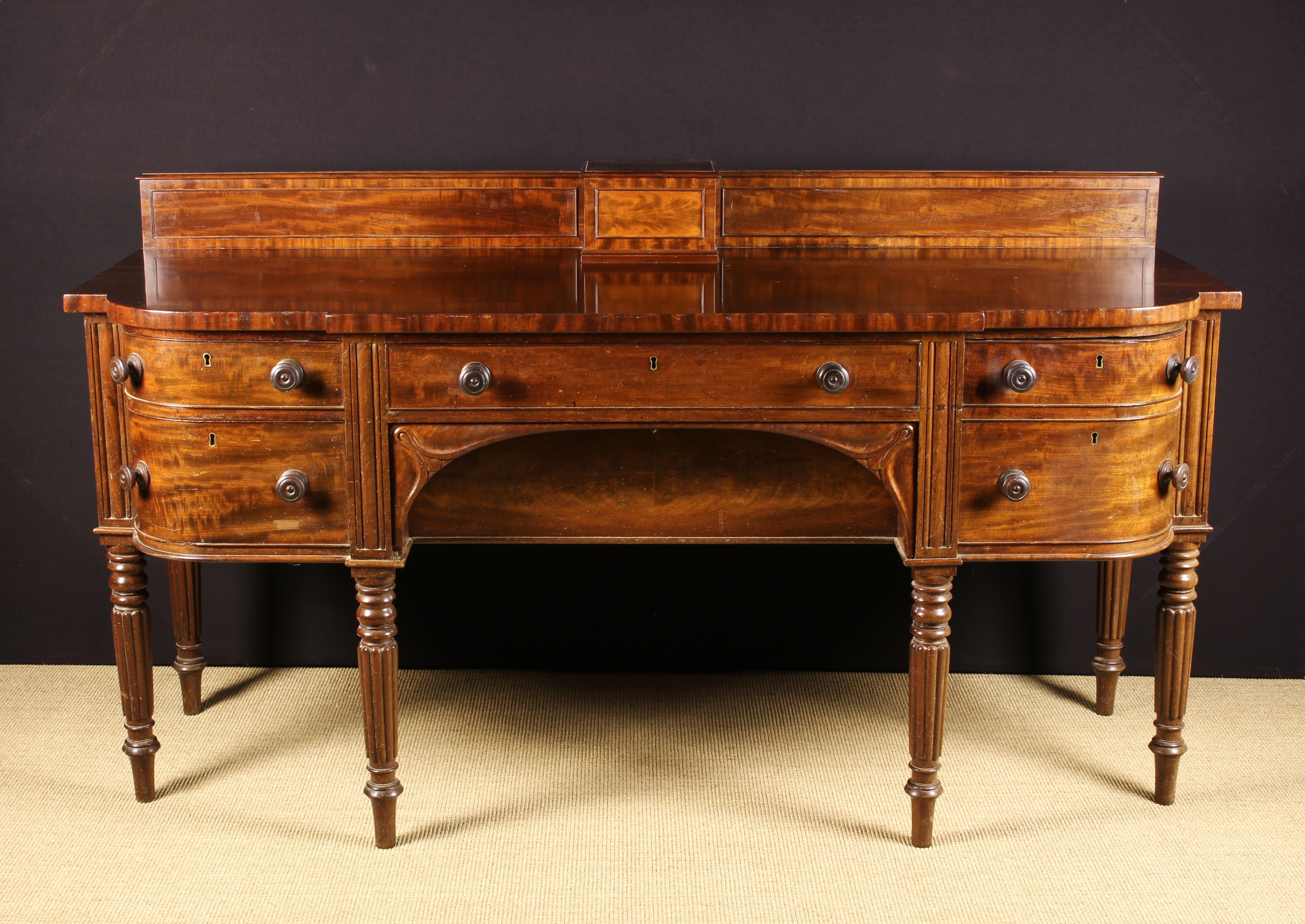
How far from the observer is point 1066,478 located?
260 cm

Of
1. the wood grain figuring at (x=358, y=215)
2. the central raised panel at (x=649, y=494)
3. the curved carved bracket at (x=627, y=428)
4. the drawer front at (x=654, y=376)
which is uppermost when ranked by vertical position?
the wood grain figuring at (x=358, y=215)

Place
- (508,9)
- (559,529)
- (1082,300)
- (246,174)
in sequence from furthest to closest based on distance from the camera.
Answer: (508,9) → (246,174) → (559,529) → (1082,300)

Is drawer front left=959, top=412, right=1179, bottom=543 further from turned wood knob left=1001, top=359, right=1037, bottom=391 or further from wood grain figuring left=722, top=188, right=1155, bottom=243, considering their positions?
wood grain figuring left=722, top=188, right=1155, bottom=243

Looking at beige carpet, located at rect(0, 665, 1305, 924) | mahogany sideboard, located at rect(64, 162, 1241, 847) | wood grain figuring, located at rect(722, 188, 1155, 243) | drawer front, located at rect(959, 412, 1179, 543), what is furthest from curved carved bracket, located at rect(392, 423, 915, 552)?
beige carpet, located at rect(0, 665, 1305, 924)

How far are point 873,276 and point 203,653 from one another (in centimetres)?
198

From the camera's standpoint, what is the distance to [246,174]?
9.98 ft

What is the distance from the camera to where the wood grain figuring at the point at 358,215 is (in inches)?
121

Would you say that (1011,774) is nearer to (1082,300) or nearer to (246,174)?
(1082,300)

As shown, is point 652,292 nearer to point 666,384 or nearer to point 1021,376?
point 666,384

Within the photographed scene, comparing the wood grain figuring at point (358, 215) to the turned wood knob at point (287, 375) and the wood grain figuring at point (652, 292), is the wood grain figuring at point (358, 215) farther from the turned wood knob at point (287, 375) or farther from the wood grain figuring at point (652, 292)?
the turned wood knob at point (287, 375)

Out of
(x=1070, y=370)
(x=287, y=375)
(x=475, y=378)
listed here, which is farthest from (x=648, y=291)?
(x=1070, y=370)

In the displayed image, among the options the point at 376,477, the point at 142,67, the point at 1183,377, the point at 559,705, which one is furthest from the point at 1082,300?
the point at 142,67

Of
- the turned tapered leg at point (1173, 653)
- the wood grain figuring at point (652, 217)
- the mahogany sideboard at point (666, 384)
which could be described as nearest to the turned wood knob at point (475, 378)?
the mahogany sideboard at point (666, 384)

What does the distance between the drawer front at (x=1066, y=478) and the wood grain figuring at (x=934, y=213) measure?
0.58 metres
